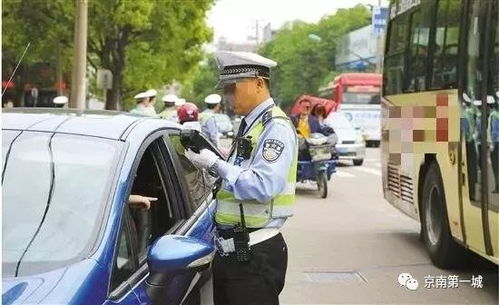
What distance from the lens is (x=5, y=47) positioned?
26.4m

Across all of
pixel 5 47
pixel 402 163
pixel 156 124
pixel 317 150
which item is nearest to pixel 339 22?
pixel 5 47

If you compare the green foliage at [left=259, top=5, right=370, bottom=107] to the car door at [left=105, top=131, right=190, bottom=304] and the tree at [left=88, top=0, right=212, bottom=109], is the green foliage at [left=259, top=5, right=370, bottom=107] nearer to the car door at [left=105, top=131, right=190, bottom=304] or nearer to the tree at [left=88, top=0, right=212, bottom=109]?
the tree at [left=88, top=0, right=212, bottom=109]

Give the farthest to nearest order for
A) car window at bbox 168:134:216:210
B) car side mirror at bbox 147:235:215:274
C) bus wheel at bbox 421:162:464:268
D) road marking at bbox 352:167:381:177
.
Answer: road marking at bbox 352:167:381:177
bus wheel at bbox 421:162:464:268
car window at bbox 168:134:216:210
car side mirror at bbox 147:235:215:274

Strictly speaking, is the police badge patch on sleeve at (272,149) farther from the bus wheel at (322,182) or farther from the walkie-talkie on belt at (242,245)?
the bus wheel at (322,182)

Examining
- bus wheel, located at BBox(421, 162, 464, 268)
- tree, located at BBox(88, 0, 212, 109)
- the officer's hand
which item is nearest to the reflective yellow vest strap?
the officer's hand

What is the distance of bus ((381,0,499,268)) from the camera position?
581 centimetres

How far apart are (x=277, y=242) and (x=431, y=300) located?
3.25 meters

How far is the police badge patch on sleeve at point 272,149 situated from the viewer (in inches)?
121

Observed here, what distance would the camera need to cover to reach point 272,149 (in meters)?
3.09

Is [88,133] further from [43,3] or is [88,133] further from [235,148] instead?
[43,3]

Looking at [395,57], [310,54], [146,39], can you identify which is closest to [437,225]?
[395,57]

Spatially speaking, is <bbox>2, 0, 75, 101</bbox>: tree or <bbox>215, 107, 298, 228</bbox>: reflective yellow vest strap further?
<bbox>2, 0, 75, 101</bbox>: tree

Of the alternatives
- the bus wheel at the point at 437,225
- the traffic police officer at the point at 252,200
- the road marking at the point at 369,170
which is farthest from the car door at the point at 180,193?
the road marking at the point at 369,170

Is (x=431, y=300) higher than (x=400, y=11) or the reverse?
the reverse
